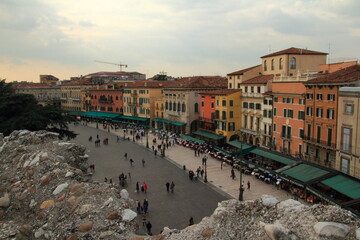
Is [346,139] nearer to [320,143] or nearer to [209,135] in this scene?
[320,143]

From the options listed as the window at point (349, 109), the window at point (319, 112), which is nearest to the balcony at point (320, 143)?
the window at point (319, 112)

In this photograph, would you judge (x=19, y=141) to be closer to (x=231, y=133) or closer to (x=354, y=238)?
(x=354, y=238)

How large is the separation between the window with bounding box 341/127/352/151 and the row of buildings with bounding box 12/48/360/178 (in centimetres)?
9

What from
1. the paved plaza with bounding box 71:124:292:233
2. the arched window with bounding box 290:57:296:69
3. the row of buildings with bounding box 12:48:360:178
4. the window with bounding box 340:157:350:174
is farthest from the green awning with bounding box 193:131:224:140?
the window with bounding box 340:157:350:174

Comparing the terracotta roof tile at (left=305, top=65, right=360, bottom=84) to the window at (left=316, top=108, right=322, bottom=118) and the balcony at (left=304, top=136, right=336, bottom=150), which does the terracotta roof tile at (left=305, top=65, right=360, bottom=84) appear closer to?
the window at (left=316, top=108, right=322, bottom=118)

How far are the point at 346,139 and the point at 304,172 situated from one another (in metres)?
4.71

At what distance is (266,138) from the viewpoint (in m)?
42.2

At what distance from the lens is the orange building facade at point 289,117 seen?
36116 millimetres

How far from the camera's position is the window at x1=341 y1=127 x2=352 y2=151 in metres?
28.1

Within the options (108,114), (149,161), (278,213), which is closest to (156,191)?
(149,161)

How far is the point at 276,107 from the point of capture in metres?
40.3

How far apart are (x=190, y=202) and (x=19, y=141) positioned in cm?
1588

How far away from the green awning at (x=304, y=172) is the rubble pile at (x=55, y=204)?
23.1m

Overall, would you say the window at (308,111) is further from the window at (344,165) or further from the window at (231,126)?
the window at (231,126)
